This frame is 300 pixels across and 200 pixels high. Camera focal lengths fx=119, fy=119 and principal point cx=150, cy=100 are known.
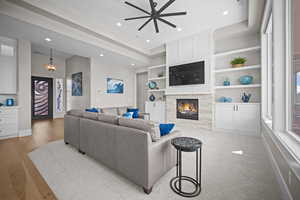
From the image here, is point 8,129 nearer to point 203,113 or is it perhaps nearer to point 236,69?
point 203,113

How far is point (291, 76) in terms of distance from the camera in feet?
5.32

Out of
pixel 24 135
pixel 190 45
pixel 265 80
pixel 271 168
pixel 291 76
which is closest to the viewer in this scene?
pixel 291 76

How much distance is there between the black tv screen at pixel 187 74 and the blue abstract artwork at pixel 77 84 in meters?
4.37

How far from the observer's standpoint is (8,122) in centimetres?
340

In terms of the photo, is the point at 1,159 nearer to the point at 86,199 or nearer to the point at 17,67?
the point at 86,199

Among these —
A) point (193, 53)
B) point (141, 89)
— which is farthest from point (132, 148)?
point (141, 89)

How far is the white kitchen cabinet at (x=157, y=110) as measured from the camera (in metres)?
5.47

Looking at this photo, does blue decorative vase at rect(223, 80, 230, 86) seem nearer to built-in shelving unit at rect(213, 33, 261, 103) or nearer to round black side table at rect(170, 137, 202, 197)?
built-in shelving unit at rect(213, 33, 261, 103)

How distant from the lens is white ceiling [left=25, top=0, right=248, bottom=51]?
111 inches

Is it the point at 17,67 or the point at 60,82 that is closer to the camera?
Result: the point at 17,67

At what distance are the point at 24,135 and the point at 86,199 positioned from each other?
3.92 metres

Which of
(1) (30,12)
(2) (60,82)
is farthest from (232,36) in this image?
(2) (60,82)

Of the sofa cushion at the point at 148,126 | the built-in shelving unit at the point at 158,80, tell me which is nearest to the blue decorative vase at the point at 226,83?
the built-in shelving unit at the point at 158,80

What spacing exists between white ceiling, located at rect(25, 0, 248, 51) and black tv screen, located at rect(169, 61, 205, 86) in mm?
1148
